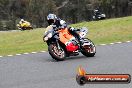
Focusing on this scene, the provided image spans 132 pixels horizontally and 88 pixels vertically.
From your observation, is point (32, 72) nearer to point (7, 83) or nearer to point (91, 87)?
point (7, 83)

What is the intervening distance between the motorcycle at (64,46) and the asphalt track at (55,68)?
182 millimetres

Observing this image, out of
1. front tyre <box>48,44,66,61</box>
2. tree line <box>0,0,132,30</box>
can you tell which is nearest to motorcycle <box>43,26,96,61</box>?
front tyre <box>48,44,66,61</box>

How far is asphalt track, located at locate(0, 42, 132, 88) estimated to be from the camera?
744 cm

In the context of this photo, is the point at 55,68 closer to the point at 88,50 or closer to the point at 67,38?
the point at 67,38

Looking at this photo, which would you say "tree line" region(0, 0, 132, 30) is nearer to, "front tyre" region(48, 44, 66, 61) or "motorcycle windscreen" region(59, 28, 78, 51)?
"motorcycle windscreen" region(59, 28, 78, 51)

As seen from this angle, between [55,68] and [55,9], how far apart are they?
72067 mm

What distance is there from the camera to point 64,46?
11.3 m

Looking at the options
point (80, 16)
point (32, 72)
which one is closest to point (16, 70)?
point (32, 72)

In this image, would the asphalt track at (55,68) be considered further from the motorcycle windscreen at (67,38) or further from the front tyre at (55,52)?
the motorcycle windscreen at (67,38)

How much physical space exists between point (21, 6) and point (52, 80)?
80.9 metres

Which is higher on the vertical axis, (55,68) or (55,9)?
(55,68)

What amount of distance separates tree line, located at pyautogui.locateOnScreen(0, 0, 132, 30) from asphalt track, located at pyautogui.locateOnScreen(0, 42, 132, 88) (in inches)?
2256

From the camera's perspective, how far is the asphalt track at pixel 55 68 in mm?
7444

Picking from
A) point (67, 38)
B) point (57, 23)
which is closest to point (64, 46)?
point (67, 38)
